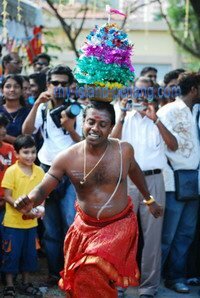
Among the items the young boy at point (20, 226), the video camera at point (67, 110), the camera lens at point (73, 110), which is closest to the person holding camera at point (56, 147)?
the video camera at point (67, 110)

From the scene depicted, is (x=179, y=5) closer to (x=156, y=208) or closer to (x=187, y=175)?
(x=187, y=175)

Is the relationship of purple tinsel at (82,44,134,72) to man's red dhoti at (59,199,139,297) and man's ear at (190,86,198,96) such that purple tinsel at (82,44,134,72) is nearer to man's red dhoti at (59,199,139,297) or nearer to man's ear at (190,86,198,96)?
man's red dhoti at (59,199,139,297)

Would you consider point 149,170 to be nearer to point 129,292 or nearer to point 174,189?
point 174,189

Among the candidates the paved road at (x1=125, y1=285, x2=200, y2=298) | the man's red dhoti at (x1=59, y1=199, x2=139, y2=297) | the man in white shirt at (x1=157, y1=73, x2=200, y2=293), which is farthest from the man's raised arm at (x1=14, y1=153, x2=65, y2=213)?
the paved road at (x1=125, y1=285, x2=200, y2=298)

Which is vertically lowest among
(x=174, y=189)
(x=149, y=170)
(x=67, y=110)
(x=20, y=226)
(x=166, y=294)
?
(x=166, y=294)

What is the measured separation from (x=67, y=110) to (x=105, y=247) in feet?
6.03

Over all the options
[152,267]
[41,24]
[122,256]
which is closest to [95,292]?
[122,256]

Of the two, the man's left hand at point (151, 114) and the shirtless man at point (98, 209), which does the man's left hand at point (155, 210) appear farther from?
the man's left hand at point (151, 114)

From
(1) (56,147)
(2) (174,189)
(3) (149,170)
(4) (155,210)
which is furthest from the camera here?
(2) (174,189)

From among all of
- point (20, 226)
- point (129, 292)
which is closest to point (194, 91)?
point (129, 292)

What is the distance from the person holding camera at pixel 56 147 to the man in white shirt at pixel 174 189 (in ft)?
3.23

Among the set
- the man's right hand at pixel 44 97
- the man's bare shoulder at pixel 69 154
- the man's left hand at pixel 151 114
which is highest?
the man's right hand at pixel 44 97

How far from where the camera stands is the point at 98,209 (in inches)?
220

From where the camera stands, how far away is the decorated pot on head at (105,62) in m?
5.57
